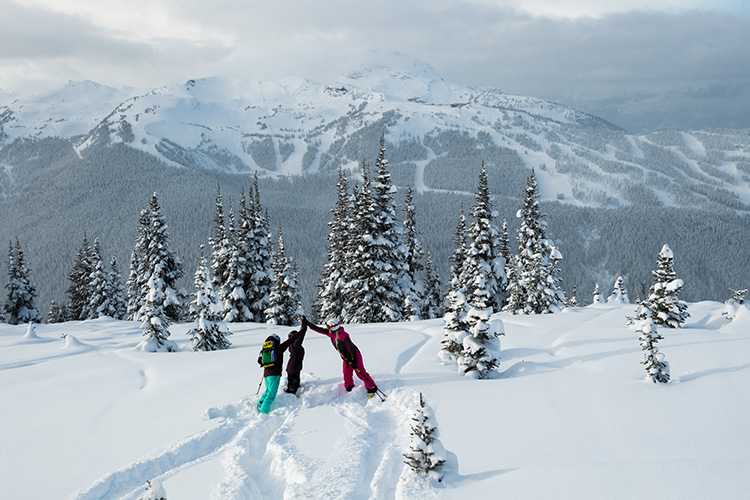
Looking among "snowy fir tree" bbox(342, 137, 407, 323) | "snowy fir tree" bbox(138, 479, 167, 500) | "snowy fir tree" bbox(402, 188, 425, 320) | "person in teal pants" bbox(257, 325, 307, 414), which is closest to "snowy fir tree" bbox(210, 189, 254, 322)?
"snowy fir tree" bbox(342, 137, 407, 323)

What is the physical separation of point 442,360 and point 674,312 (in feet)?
38.5

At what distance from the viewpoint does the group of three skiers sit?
29.7 feet

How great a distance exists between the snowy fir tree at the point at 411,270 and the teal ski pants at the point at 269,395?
1662cm

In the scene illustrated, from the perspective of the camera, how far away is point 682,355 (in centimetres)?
975

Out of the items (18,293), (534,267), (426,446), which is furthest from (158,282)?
(18,293)

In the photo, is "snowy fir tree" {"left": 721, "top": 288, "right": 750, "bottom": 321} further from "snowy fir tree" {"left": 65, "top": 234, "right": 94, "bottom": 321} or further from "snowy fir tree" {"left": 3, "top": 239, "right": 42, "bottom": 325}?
"snowy fir tree" {"left": 3, "top": 239, "right": 42, "bottom": 325}

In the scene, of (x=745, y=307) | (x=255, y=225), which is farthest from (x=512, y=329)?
(x=255, y=225)

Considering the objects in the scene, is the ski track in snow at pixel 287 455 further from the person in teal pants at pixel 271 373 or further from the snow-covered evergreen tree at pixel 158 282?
the snow-covered evergreen tree at pixel 158 282

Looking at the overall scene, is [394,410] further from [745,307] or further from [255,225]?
[255,225]

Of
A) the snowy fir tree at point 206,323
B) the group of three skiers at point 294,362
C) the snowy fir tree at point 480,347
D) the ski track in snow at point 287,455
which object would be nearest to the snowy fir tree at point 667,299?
the snowy fir tree at point 480,347

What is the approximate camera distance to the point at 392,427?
781 centimetres

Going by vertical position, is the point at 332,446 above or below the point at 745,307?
below

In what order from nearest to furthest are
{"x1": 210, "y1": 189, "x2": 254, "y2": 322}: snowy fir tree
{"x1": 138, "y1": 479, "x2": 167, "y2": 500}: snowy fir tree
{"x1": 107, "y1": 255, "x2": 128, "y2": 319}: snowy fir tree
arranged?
{"x1": 138, "y1": 479, "x2": 167, "y2": 500}: snowy fir tree → {"x1": 210, "y1": 189, "x2": 254, "y2": 322}: snowy fir tree → {"x1": 107, "y1": 255, "x2": 128, "y2": 319}: snowy fir tree

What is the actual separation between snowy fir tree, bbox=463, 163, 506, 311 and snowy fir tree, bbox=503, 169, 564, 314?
140 cm
